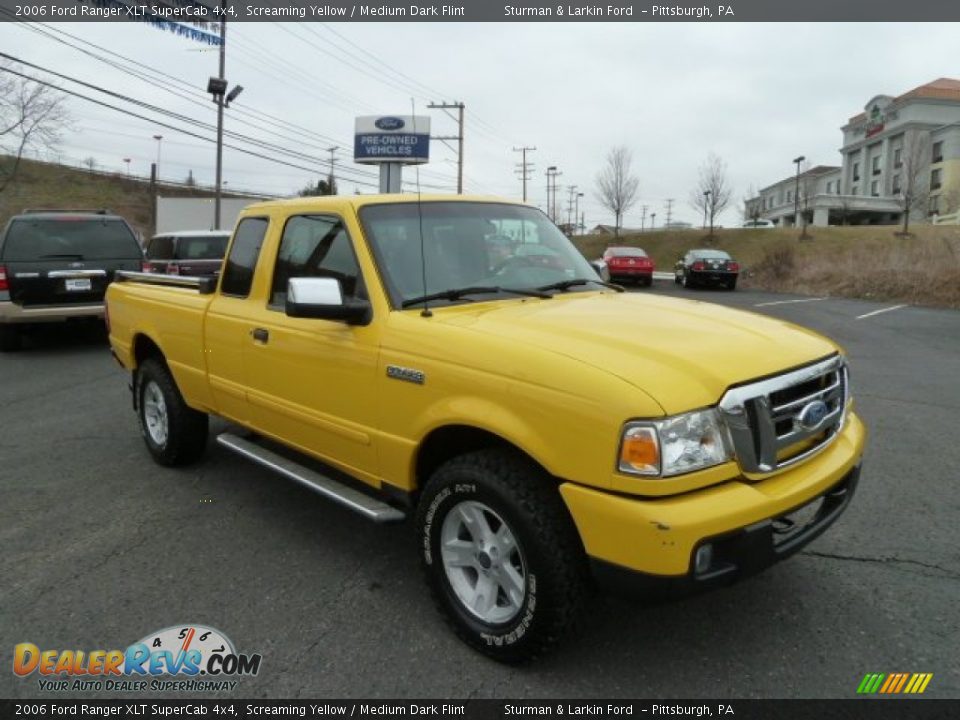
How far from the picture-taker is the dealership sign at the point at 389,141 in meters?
43.8

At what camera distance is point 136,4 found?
1688cm

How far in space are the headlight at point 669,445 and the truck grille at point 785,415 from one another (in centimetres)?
11

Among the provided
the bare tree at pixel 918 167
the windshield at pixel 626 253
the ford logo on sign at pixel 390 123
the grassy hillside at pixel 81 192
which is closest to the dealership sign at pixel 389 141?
the ford logo on sign at pixel 390 123

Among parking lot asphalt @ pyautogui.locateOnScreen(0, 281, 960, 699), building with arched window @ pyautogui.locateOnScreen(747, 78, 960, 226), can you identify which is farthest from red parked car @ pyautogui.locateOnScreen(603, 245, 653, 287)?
building with arched window @ pyautogui.locateOnScreen(747, 78, 960, 226)

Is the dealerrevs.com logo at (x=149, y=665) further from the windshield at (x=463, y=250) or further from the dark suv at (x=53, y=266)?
the dark suv at (x=53, y=266)

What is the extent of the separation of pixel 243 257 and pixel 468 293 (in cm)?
165

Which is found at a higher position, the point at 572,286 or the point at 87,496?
the point at 572,286

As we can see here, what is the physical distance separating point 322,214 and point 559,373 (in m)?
1.83

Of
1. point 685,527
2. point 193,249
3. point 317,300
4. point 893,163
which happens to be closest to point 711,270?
point 193,249

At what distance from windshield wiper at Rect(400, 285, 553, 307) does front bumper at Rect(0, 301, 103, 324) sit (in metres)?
8.31

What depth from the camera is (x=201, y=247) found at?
12898mm

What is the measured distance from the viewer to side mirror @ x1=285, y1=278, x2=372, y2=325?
294 centimetres
